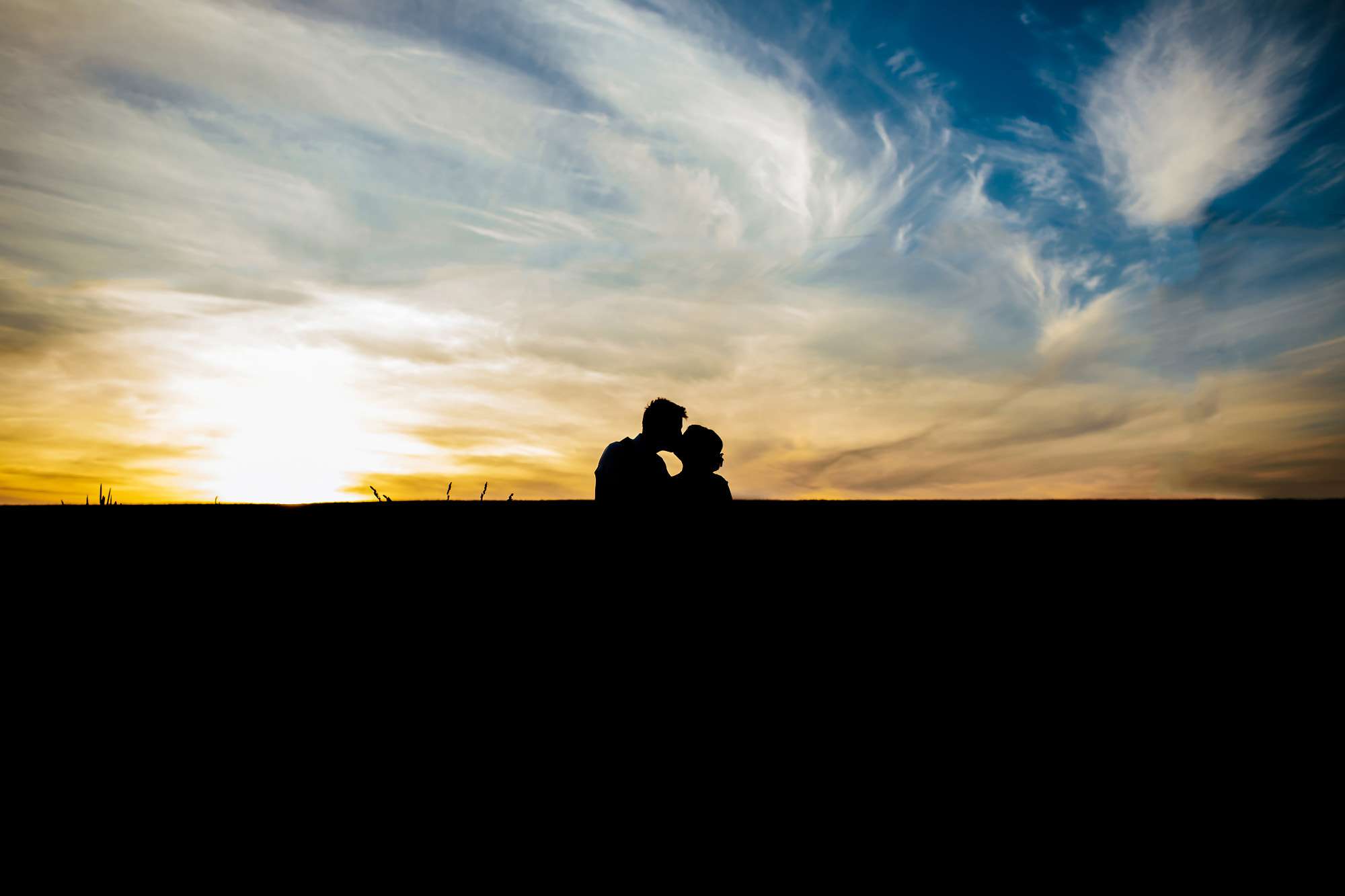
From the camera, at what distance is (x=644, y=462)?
4848 millimetres

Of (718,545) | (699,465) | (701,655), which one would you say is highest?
(699,465)

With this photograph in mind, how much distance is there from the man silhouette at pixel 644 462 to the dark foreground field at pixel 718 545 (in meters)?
0.20

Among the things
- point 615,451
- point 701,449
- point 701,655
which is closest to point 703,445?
point 701,449

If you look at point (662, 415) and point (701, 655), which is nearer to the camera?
point (701, 655)

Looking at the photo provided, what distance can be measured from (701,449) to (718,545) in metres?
1.07

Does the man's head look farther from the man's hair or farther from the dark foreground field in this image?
the dark foreground field

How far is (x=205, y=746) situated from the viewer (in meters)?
2.60

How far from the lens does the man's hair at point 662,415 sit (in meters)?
4.96

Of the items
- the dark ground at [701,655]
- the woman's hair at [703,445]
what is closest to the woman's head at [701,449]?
the woman's hair at [703,445]

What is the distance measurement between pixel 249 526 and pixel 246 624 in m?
1.44

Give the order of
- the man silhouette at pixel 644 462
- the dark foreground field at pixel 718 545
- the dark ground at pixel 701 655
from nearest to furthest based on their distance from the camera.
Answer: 1. the dark ground at pixel 701 655
2. the dark foreground field at pixel 718 545
3. the man silhouette at pixel 644 462

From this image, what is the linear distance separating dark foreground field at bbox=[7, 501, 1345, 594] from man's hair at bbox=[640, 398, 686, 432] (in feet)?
2.40

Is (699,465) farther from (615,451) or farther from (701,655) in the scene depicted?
(701,655)

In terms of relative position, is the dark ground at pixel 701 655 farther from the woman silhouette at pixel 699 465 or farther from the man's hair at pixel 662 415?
the man's hair at pixel 662 415
